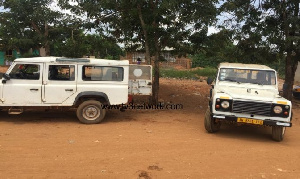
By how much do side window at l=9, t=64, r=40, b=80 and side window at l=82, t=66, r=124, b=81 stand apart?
1159 millimetres

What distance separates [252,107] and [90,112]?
403 centimetres

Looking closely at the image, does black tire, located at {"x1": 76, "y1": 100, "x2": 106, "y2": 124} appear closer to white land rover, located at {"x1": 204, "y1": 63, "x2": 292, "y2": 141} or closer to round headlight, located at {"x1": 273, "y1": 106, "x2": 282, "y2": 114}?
white land rover, located at {"x1": 204, "y1": 63, "x2": 292, "y2": 141}

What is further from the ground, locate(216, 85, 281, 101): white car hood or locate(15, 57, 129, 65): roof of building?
locate(15, 57, 129, 65): roof of building

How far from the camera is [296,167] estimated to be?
4.50m

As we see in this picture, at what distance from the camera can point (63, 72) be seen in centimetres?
675

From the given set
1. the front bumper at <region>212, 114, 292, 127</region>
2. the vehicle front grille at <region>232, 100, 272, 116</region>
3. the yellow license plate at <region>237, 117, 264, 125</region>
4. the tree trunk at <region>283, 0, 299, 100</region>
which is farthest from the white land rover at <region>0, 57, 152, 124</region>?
the tree trunk at <region>283, 0, 299, 100</region>

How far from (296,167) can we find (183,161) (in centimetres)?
196

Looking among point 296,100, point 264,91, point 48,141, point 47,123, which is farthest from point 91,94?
point 296,100

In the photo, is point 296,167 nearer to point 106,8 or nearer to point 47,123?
point 47,123

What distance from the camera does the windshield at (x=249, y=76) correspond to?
673 centimetres

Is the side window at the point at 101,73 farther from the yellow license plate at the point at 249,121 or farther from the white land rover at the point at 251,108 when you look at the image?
the yellow license plate at the point at 249,121

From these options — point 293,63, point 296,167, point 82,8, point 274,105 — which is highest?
point 82,8

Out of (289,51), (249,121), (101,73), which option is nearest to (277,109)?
(249,121)

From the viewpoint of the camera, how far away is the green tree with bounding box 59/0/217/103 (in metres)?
8.00
